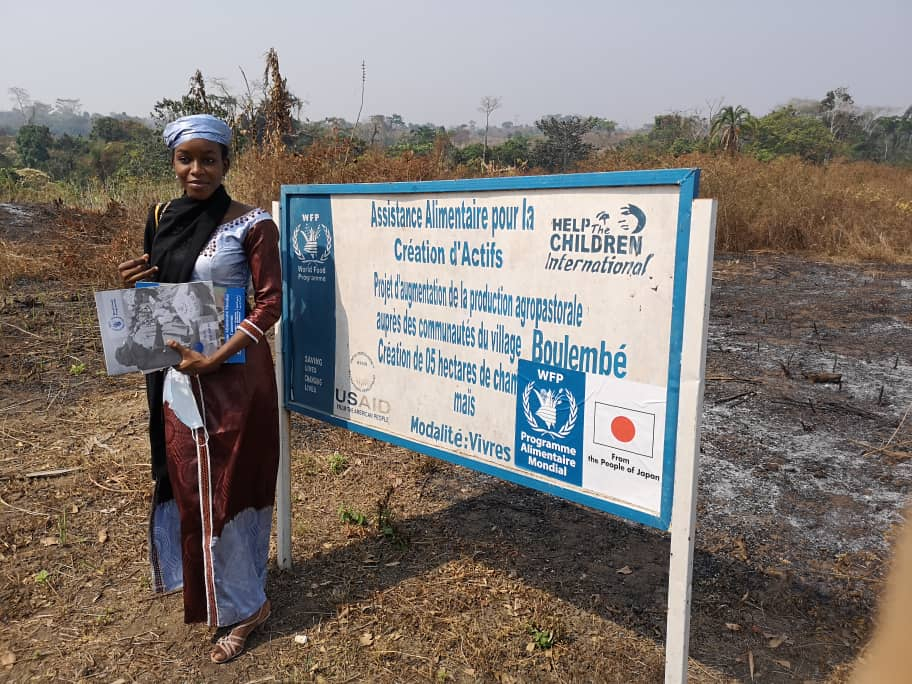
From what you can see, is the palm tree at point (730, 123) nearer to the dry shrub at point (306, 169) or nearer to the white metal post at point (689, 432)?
the dry shrub at point (306, 169)

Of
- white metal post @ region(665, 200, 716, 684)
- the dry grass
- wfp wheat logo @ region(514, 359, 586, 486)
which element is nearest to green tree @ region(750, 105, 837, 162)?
the dry grass

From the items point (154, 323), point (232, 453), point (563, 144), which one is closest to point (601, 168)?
point (232, 453)

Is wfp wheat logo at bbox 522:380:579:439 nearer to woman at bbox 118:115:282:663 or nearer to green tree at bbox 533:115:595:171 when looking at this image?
woman at bbox 118:115:282:663

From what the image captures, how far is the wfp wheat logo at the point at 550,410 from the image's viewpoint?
7.14ft

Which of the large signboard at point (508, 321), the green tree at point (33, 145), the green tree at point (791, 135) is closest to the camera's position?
the large signboard at point (508, 321)

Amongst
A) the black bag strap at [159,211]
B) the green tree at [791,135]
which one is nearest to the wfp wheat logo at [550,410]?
the black bag strap at [159,211]

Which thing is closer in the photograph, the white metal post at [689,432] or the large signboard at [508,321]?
the white metal post at [689,432]

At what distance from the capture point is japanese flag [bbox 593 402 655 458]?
6.53 feet

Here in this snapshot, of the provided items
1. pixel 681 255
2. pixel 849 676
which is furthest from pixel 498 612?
pixel 681 255

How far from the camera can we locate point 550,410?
7.34ft

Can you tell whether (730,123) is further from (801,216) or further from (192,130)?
(192,130)

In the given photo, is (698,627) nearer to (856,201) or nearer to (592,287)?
(592,287)

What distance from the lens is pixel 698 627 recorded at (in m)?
2.83

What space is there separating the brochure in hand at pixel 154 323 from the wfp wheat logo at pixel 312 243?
0.57m
